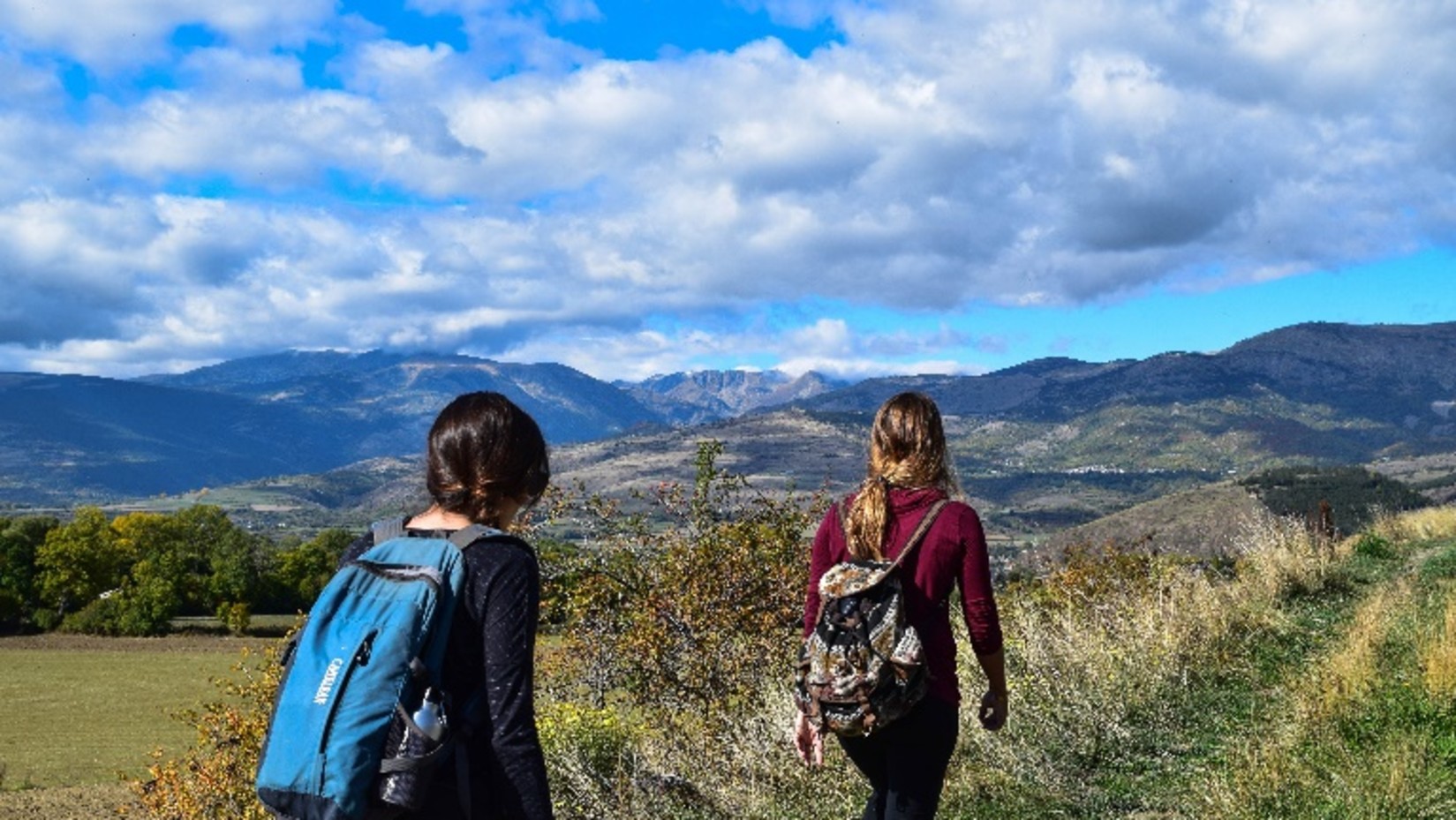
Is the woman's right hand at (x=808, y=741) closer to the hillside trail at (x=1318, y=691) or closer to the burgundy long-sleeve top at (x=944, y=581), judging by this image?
the burgundy long-sleeve top at (x=944, y=581)

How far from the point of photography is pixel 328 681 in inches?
98.6

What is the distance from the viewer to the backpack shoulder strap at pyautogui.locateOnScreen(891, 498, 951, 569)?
3512mm

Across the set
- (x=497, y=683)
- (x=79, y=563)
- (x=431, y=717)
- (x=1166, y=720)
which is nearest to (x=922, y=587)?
(x=497, y=683)

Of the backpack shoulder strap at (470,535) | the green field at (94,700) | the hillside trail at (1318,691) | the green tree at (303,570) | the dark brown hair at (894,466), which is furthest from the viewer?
the green tree at (303,570)

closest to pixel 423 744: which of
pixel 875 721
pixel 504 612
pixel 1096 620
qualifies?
pixel 504 612

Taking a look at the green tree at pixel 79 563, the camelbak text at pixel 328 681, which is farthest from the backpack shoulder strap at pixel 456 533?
the green tree at pixel 79 563

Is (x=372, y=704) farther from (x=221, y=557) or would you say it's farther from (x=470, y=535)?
(x=221, y=557)

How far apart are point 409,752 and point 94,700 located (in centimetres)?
5339

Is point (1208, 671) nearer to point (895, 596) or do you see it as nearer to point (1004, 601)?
point (1004, 601)

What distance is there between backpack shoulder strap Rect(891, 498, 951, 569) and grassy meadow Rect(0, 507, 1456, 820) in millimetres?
2295

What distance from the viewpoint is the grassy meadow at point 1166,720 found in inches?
209

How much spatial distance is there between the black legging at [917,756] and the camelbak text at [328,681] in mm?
1679

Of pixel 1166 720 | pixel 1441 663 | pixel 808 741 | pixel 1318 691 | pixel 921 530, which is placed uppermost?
pixel 921 530

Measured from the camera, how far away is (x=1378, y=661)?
23.7 feet
